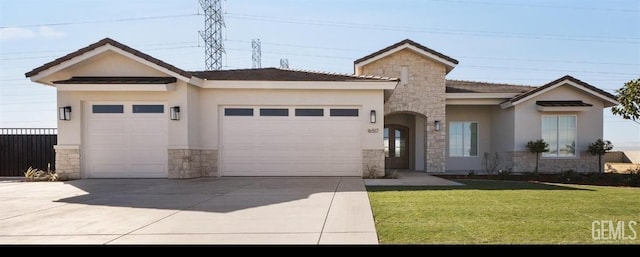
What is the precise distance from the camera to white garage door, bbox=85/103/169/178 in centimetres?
1464

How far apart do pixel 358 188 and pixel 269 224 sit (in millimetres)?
5271

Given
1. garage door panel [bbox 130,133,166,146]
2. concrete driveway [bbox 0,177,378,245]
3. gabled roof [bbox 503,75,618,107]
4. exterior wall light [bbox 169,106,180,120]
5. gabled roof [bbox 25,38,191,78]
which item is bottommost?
concrete driveway [bbox 0,177,378,245]

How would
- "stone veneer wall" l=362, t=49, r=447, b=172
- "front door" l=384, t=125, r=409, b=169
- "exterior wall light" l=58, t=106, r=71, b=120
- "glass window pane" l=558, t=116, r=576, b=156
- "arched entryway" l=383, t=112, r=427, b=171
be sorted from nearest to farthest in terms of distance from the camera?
"exterior wall light" l=58, t=106, r=71, b=120
"glass window pane" l=558, t=116, r=576, b=156
"stone veneer wall" l=362, t=49, r=447, b=172
"arched entryway" l=383, t=112, r=427, b=171
"front door" l=384, t=125, r=409, b=169

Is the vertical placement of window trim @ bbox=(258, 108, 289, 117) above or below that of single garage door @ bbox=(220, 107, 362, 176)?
above

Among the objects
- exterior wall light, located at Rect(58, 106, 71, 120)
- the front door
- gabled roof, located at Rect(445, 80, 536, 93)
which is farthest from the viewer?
Result: the front door

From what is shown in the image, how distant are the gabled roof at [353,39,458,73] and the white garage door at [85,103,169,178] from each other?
8.24 m

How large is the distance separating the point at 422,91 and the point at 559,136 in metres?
5.61

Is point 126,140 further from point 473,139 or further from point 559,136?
point 559,136

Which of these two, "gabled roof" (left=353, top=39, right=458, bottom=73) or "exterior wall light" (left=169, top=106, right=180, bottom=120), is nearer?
"exterior wall light" (left=169, top=106, right=180, bottom=120)

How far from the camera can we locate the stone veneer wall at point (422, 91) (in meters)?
18.6

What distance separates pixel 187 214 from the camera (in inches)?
298

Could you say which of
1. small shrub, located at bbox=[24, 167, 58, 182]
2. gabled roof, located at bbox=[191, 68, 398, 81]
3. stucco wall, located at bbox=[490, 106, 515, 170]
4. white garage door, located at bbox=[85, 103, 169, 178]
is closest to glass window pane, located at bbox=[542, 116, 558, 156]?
stucco wall, located at bbox=[490, 106, 515, 170]

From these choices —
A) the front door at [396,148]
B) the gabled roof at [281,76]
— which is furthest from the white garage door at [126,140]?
the front door at [396,148]

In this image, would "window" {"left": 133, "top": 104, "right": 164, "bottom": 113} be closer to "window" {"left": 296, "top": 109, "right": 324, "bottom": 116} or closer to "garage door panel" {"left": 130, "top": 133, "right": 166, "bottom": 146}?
"garage door panel" {"left": 130, "top": 133, "right": 166, "bottom": 146}
